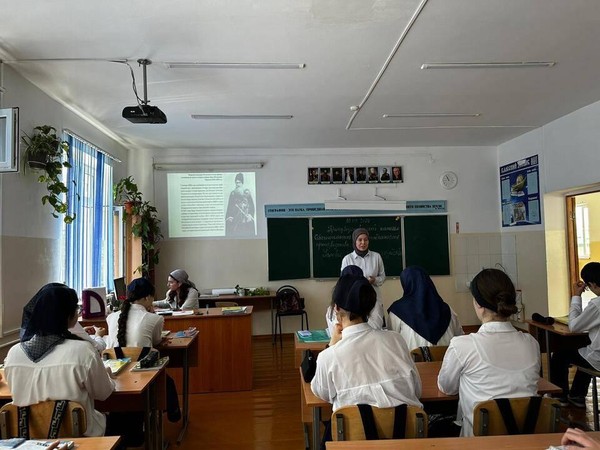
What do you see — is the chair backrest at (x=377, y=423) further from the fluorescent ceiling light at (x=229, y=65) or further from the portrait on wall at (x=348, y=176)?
the portrait on wall at (x=348, y=176)

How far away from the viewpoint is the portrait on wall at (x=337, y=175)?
7.18 metres

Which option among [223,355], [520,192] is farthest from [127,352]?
[520,192]

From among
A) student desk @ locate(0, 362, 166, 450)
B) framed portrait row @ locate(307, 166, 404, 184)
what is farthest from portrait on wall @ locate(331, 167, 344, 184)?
student desk @ locate(0, 362, 166, 450)

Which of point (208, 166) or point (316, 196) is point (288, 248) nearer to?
point (316, 196)

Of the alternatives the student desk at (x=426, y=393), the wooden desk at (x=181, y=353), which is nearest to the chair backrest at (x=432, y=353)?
the student desk at (x=426, y=393)

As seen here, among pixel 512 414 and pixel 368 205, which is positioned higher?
pixel 368 205

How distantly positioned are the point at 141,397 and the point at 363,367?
5.18 feet

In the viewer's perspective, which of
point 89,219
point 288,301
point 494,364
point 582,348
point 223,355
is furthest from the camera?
point 288,301

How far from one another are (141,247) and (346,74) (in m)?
4.06

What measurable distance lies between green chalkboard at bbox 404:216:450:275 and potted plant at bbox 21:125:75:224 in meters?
5.25

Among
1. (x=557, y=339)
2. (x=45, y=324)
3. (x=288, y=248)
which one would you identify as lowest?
(x=557, y=339)

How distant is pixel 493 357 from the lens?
6.15 ft

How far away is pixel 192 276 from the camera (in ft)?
22.7

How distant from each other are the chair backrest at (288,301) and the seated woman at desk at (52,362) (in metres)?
4.60
